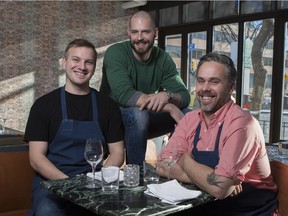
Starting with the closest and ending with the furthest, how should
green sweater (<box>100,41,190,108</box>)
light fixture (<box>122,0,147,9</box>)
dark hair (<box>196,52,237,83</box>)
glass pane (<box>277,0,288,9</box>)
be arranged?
Answer: dark hair (<box>196,52,237,83</box>)
green sweater (<box>100,41,190,108</box>)
glass pane (<box>277,0,288,9</box>)
light fixture (<box>122,0,147,9</box>)

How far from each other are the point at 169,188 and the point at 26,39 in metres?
6.36

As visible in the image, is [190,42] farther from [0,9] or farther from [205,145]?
[205,145]

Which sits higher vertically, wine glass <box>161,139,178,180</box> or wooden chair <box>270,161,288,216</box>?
wine glass <box>161,139,178,180</box>

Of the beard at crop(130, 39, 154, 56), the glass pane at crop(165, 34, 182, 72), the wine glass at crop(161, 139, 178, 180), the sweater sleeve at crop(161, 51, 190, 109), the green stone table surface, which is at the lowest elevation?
the green stone table surface

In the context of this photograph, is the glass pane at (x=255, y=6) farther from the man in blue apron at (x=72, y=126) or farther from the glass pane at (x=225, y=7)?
the man in blue apron at (x=72, y=126)

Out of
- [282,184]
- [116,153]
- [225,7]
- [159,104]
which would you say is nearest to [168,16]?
[225,7]

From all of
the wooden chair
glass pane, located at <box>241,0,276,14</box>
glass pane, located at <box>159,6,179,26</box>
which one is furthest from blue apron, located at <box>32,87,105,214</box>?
glass pane, located at <box>159,6,179,26</box>

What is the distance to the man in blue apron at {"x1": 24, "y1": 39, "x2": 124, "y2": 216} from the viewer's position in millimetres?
2135

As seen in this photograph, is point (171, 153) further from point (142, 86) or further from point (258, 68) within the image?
point (258, 68)

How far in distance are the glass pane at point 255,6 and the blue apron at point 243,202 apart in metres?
5.04

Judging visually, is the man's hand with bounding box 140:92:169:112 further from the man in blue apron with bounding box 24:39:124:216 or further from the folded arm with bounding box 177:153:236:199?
the folded arm with bounding box 177:153:236:199

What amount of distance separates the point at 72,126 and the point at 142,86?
2.28 feet

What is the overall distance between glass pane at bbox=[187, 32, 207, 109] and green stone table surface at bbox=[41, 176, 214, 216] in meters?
5.82

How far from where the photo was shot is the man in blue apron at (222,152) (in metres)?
1.65
